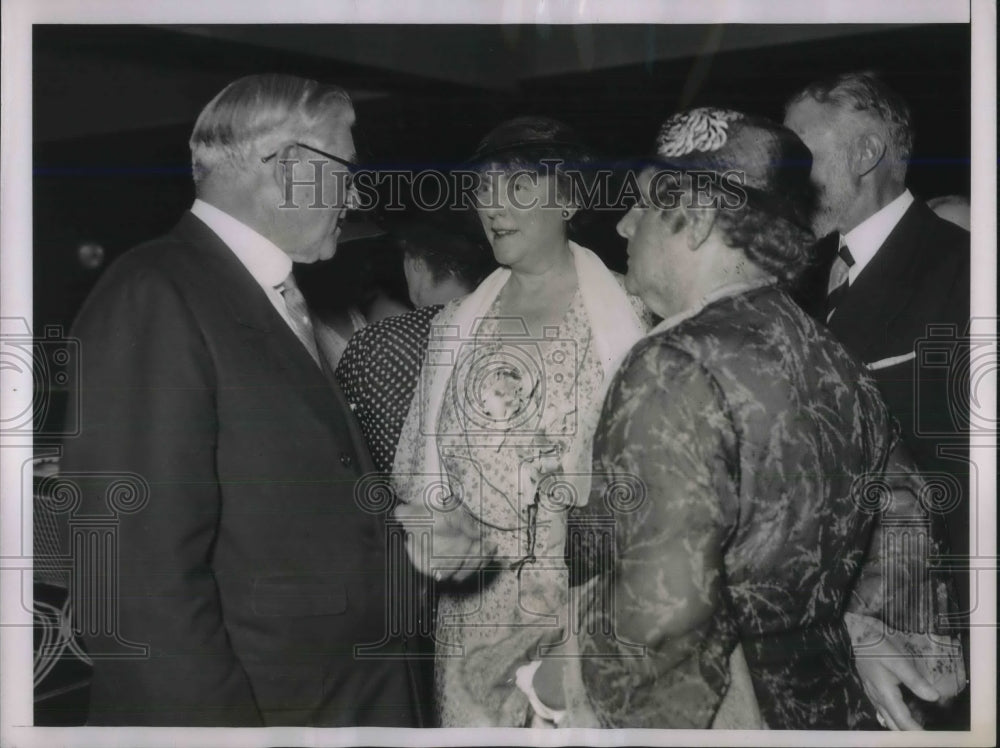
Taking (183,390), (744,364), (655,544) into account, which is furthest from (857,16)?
(183,390)

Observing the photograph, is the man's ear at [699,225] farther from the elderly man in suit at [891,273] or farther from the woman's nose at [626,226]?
the elderly man in suit at [891,273]

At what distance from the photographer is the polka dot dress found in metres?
2.28

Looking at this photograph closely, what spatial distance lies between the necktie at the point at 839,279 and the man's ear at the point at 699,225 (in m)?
0.35

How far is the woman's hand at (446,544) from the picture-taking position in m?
2.27

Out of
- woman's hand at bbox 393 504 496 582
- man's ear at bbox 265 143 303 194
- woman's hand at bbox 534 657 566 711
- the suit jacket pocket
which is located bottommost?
woman's hand at bbox 534 657 566 711

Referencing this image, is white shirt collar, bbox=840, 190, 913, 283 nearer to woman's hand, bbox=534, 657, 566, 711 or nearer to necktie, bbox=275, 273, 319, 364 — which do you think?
woman's hand, bbox=534, 657, 566, 711

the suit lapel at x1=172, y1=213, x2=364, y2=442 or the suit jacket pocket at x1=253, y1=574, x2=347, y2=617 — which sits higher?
the suit lapel at x1=172, y1=213, x2=364, y2=442

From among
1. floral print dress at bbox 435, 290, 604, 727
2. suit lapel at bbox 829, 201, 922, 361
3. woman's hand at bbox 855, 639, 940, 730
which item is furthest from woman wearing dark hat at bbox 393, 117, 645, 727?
woman's hand at bbox 855, 639, 940, 730

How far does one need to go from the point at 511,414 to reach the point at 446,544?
1.24 ft

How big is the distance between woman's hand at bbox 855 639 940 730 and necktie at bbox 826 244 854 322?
888 millimetres

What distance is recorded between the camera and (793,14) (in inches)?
91.1

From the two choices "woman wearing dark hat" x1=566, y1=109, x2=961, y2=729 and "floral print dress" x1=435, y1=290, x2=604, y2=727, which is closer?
"woman wearing dark hat" x1=566, y1=109, x2=961, y2=729

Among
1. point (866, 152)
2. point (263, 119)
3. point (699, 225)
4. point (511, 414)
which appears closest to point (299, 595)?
point (511, 414)

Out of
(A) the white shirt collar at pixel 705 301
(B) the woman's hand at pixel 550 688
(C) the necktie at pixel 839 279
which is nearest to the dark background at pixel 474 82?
(C) the necktie at pixel 839 279
